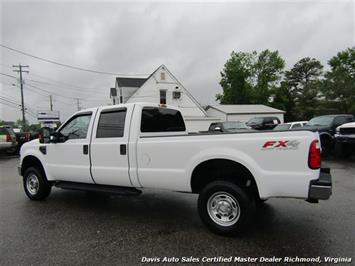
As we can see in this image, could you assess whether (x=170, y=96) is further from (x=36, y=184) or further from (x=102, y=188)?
(x=102, y=188)

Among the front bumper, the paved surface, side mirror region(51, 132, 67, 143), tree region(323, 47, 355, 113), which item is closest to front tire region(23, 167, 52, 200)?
the paved surface

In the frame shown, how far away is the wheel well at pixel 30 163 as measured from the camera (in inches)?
205

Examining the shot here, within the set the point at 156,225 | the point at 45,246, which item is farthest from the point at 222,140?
the point at 45,246

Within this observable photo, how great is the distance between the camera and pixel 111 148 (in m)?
4.11

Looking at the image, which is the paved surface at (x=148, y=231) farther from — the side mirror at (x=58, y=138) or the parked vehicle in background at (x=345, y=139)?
the parked vehicle in background at (x=345, y=139)

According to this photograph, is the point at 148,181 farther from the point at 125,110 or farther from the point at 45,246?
the point at 45,246

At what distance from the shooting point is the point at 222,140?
10.9 ft

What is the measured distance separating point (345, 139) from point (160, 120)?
911cm

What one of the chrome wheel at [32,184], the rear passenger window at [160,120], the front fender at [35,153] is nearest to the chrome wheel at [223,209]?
the rear passenger window at [160,120]

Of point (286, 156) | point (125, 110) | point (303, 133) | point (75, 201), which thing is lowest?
point (75, 201)

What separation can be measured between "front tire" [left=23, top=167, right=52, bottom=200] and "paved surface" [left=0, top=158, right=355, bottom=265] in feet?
0.64

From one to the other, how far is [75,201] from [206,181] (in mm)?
3201

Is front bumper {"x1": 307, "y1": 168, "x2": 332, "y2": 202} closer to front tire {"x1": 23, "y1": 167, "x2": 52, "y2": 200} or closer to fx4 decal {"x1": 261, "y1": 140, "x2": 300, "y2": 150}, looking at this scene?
fx4 decal {"x1": 261, "y1": 140, "x2": 300, "y2": 150}

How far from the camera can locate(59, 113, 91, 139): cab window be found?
4590 mm
